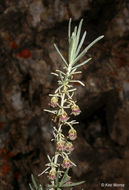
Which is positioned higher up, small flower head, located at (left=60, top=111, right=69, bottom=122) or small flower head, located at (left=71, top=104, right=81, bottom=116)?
small flower head, located at (left=71, top=104, right=81, bottom=116)

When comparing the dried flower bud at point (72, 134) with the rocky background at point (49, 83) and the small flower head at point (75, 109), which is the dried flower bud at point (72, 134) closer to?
the small flower head at point (75, 109)

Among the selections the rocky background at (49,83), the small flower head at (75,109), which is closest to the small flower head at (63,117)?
the small flower head at (75,109)

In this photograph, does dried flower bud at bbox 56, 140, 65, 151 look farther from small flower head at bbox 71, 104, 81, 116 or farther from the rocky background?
the rocky background

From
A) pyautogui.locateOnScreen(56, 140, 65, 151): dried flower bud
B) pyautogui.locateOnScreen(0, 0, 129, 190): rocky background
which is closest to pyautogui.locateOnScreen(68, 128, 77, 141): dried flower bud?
pyautogui.locateOnScreen(56, 140, 65, 151): dried flower bud

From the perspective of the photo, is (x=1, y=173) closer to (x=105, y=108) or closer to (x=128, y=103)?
(x=105, y=108)

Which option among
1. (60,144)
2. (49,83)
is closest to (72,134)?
(60,144)

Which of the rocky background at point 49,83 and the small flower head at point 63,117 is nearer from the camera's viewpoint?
the small flower head at point 63,117

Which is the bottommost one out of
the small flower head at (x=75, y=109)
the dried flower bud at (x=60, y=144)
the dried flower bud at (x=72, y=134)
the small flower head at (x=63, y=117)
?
the dried flower bud at (x=60, y=144)

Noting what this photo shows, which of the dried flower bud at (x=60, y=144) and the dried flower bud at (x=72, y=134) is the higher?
the dried flower bud at (x=72, y=134)
